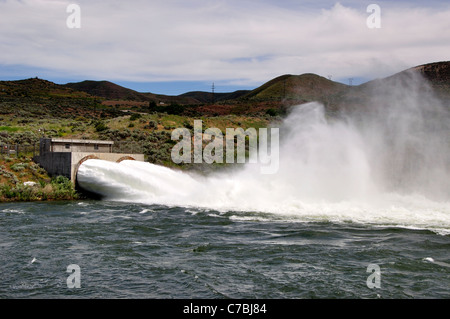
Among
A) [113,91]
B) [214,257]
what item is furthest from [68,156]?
[113,91]

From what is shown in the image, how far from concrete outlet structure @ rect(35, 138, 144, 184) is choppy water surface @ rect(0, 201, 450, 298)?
794cm

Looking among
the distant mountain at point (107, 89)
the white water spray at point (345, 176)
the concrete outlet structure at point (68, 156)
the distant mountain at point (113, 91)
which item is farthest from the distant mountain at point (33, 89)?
the white water spray at point (345, 176)

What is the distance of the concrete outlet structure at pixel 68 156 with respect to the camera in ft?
101

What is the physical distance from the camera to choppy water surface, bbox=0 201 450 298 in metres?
12.0

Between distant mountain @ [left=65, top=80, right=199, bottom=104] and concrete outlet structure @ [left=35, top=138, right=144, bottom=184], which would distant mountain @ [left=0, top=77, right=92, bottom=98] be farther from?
concrete outlet structure @ [left=35, top=138, right=144, bottom=184]

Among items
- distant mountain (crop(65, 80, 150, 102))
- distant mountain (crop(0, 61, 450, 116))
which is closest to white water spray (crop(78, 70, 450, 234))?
distant mountain (crop(0, 61, 450, 116))

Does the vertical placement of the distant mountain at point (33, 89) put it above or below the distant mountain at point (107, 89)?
below

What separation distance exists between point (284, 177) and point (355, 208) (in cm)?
775

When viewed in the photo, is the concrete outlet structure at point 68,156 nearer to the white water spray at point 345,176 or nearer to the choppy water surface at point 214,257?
the white water spray at point 345,176

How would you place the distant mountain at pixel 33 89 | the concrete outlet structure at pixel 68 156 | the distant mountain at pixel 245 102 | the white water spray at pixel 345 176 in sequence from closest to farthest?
1. the white water spray at pixel 345 176
2. the concrete outlet structure at pixel 68 156
3. the distant mountain at pixel 245 102
4. the distant mountain at pixel 33 89

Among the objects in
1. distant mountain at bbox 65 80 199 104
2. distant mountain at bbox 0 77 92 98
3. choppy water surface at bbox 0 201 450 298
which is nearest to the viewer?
choppy water surface at bbox 0 201 450 298

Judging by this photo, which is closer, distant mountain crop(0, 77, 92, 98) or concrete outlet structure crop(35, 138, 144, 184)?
concrete outlet structure crop(35, 138, 144, 184)

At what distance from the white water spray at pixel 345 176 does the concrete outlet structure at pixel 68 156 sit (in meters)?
0.71
